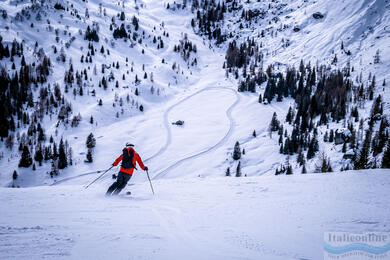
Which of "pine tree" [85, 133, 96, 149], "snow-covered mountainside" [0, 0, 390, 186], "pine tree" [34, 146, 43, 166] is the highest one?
"snow-covered mountainside" [0, 0, 390, 186]

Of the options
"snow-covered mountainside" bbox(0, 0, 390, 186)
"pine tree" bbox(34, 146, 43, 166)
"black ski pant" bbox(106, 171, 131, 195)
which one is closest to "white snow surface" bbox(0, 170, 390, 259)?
"black ski pant" bbox(106, 171, 131, 195)

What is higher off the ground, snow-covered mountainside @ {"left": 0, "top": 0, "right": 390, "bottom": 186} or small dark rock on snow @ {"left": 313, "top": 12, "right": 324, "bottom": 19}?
small dark rock on snow @ {"left": 313, "top": 12, "right": 324, "bottom": 19}

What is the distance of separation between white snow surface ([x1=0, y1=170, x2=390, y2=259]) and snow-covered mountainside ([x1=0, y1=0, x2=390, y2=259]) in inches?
1.6

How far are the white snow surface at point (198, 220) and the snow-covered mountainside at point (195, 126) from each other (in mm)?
40

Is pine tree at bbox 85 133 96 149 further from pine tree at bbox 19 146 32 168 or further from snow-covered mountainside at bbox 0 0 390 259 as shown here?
pine tree at bbox 19 146 32 168

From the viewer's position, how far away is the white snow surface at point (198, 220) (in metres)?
3.41

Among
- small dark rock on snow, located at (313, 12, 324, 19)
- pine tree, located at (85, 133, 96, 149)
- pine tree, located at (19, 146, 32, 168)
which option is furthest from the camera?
small dark rock on snow, located at (313, 12, 324, 19)

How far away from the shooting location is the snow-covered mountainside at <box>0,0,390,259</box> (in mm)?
4203

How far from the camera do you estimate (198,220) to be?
15.2 feet

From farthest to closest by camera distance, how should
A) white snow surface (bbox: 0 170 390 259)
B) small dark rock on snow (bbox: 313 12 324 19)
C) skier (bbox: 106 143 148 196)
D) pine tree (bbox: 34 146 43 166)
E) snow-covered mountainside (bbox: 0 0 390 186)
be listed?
small dark rock on snow (bbox: 313 12 324 19)
pine tree (bbox: 34 146 43 166)
snow-covered mountainside (bbox: 0 0 390 186)
skier (bbox: 106 143 148 196)
white snow surface (bbox: 0 170 390 259)

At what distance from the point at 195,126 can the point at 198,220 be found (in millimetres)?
19646

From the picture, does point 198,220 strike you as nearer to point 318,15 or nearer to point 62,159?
point 62,159

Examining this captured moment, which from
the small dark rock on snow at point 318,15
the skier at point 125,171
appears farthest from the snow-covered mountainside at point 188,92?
the skier at point 125,171

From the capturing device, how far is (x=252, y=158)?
18.5 meters
